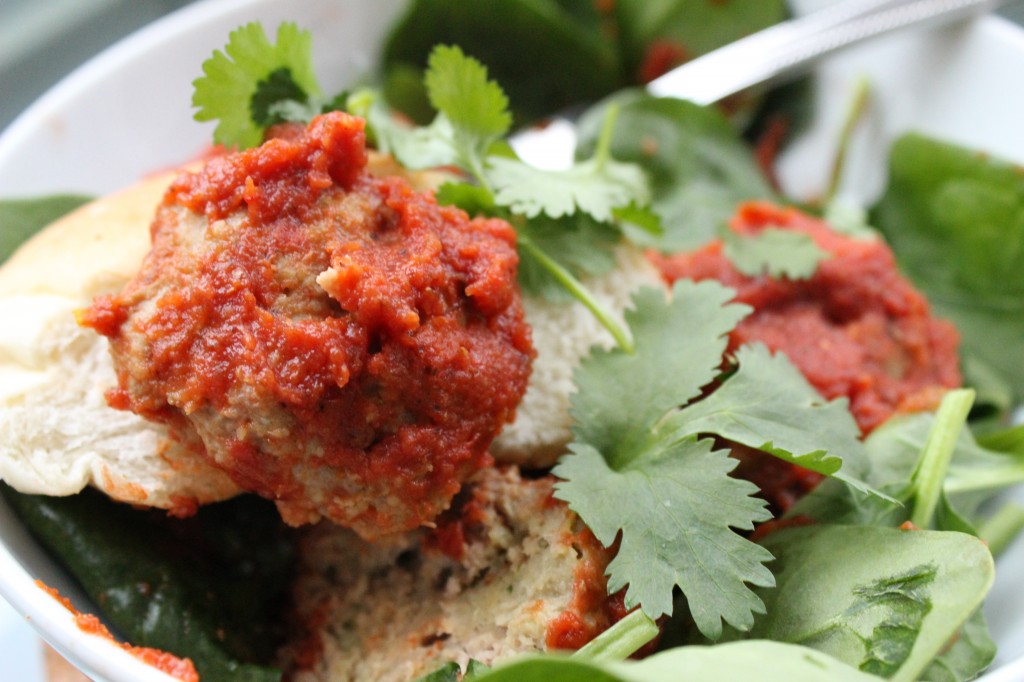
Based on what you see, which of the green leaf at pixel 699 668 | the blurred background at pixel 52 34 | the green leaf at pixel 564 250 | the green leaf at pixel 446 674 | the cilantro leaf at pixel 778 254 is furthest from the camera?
the blurred background at pixel 52 34

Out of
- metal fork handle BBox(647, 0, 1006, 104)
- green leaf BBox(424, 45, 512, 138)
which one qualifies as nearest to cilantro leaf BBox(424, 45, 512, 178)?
green leaf BBox(424, 45, 512, 138)

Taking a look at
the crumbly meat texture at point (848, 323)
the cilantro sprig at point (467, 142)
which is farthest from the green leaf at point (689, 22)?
the cilantro sprig at point (467, 142)

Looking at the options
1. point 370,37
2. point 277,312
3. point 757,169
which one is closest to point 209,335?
point 277,312

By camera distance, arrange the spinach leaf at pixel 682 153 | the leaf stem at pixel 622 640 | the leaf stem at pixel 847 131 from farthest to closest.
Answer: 1. the leaf stem at pixel 847 131
2. the spinach leaf at pixel 682 153
3. the leaf stem at pixel 622 640

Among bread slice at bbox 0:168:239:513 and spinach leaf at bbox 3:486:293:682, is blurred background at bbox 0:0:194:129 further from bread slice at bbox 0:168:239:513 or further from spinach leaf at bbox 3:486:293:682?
spinach leaf at bbox 3:486:293:682

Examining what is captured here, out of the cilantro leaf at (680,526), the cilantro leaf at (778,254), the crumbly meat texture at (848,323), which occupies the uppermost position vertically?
the cilantro leaf at (680,526)

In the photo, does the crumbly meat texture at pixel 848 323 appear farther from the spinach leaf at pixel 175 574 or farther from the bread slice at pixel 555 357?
the spinach leaf at pixel 175 574
